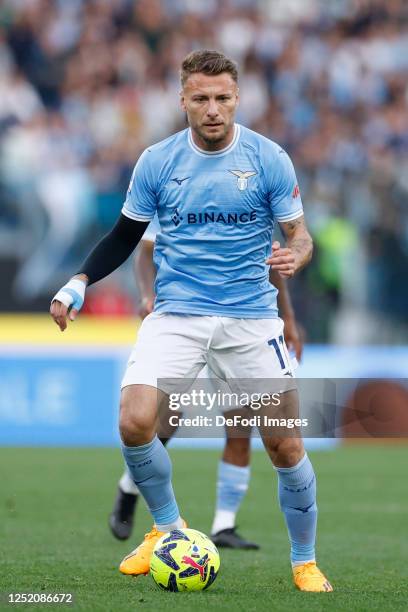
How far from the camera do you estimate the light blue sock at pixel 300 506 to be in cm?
583

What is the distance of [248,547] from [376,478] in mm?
4432

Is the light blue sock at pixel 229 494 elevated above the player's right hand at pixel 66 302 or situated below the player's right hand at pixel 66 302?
below

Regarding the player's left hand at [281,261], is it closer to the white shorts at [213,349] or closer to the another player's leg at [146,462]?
the white shorts at [213,349]

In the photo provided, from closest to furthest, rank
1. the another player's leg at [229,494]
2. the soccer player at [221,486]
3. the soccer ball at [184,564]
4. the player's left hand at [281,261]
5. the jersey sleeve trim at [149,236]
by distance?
the player's left hand at [281,261] < the soccer ball at [184,564] < the jersey sleeve trim at [149,236] < the soccer player at [221,486] < the another player's leg at [229,494]

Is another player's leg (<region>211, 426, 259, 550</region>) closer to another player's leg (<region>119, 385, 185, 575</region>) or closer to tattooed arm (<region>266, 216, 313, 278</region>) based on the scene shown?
another player's leg (<region>119, 385, 185, 575</region>)

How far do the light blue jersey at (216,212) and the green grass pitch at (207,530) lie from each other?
1.31 meters

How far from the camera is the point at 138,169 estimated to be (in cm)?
591

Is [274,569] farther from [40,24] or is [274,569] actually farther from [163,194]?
[40,24]

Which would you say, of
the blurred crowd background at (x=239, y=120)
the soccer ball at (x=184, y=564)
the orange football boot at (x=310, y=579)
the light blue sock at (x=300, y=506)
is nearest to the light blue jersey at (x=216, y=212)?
the light blue sock at (x=300, y=506)

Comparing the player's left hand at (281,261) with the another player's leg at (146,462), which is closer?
the player's left hand at (281,261)

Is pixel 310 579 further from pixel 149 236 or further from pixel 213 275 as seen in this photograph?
pixel 149 236

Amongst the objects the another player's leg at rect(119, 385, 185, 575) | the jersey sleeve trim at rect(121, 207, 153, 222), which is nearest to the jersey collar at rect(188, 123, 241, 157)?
the jersey sleeve trim at rect(121, 207, 153, 222)

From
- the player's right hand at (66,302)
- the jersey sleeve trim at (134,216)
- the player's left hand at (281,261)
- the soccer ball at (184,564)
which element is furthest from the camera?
the jersey sleeve trim at (134,216)

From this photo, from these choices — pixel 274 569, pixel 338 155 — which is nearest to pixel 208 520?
pixel 274 569
